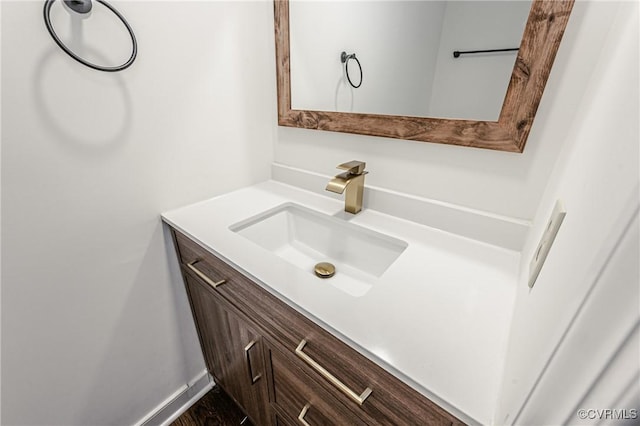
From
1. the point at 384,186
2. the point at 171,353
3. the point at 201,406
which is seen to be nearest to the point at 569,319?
the point at 384,186

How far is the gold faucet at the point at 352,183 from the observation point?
31.2 inches

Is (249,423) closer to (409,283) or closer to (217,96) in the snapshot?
(409,283)

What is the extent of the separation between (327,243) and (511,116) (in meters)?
0.65

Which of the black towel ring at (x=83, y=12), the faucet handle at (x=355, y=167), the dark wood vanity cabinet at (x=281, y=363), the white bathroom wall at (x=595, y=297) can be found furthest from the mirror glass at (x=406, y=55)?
the dark wood vanity cabinet at (x=281, y=363)

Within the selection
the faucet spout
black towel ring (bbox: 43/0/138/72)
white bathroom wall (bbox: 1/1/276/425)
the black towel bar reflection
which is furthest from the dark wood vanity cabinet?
the black towel bar reflection

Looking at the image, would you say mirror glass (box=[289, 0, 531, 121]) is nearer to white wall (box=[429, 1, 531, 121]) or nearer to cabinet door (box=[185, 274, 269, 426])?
white wall (box=[429, 1, 531, 121])

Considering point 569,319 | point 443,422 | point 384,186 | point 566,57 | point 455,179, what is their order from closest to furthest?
point 569,319 < point 443,422 < point 566,57 < point 455,179 < point 384,186

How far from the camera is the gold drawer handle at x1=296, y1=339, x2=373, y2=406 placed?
0.49m

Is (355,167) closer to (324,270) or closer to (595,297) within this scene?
(324,270)

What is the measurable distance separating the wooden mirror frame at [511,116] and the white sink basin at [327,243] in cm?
33

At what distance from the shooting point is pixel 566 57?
22.2 inches

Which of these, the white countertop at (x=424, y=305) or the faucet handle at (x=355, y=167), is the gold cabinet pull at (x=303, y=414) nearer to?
the white countertop at (x=424, y=305)

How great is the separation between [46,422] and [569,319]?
135 cm

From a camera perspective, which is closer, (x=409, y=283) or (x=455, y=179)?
(x=409, y=283)
